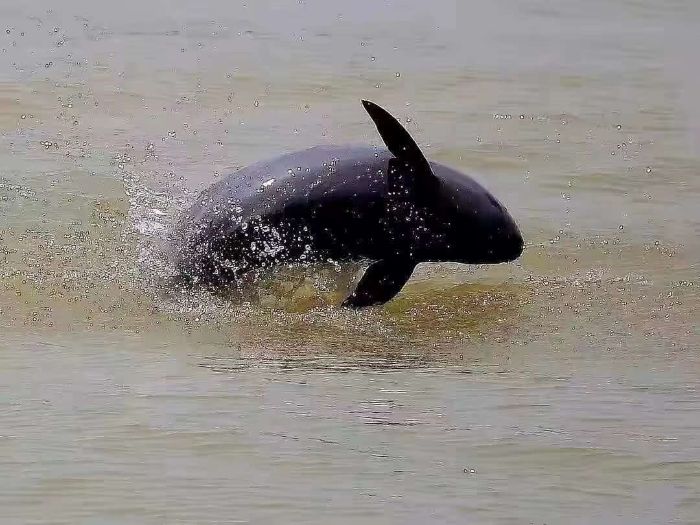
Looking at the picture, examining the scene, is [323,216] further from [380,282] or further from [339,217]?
[380,282]

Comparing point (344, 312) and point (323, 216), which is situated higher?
point (323, 216)

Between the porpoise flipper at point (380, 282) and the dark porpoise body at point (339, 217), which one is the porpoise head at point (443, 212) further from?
the porpoise flipper at point (380, 282)

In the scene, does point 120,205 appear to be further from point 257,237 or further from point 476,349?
point 476,349

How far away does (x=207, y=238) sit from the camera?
7.11m

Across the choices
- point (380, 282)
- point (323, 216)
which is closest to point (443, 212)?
point (380, 282)

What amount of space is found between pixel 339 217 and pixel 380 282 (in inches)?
16.0

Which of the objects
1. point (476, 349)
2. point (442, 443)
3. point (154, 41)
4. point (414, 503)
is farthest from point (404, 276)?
point (154, 41)

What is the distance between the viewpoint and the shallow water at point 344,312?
17.6 ft

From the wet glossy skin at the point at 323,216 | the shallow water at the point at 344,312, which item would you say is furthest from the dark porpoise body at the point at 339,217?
the shallow water at the point at 344,312

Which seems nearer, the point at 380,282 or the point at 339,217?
the point at 339,217

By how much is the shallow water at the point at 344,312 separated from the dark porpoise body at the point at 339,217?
0.57 ft

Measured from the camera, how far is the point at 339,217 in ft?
22.7

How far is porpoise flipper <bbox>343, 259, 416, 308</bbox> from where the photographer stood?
7.01 metres

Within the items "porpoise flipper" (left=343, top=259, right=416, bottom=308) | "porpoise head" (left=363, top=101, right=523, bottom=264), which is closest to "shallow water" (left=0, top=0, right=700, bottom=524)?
"porpoise flipper" (left=343, top=259, right=416, bottom=308)
